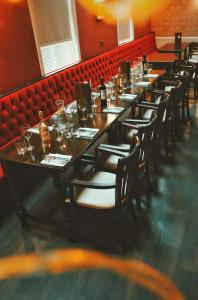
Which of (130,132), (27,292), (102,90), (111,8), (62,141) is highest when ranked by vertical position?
(111,8)

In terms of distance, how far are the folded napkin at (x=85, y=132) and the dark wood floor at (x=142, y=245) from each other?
0.81 m

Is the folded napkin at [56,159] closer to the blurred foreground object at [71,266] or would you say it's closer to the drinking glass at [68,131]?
the drinking glass at [68,131]

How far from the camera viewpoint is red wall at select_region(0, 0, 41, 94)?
324cm

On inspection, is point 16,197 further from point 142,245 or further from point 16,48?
point 16,48

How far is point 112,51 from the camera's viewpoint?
5.62 metres

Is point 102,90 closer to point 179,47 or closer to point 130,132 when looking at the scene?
point 130,132

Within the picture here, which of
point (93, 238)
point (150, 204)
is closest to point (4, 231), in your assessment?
point (93, 238)

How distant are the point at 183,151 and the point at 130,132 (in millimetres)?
844

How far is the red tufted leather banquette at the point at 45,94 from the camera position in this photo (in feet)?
10.1

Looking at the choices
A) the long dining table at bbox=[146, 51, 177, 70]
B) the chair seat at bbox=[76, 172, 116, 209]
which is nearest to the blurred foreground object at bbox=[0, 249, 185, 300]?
the chair seat at bbox=[76, 172, 116, 209]

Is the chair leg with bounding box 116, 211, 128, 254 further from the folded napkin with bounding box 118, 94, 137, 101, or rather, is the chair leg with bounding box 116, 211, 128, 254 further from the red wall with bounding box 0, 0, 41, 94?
the red wall with bounding box 0, 0, 41, 94

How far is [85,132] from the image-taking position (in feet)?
7.92

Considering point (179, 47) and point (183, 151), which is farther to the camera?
point (179, 47)

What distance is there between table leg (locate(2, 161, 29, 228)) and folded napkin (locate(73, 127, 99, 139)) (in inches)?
24.3
